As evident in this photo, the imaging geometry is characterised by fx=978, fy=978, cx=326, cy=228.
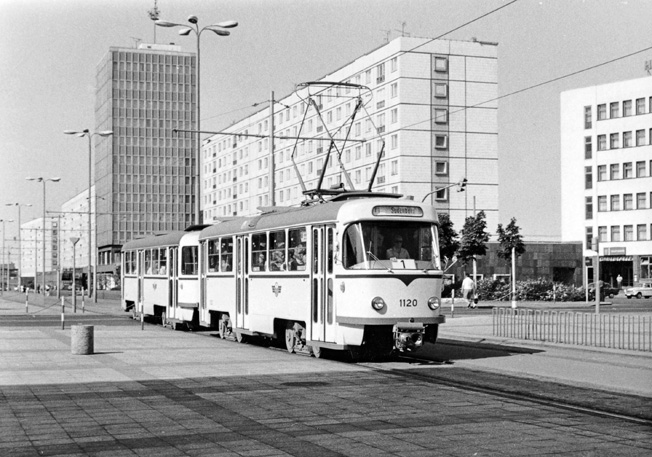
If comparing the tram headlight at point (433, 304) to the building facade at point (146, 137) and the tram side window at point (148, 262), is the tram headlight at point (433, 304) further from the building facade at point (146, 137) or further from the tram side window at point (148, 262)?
the building facade at point (146, 137)

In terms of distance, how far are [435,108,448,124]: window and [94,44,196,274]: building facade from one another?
68.3 metres

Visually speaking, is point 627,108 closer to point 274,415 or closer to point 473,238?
point 473,238

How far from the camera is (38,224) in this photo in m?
194

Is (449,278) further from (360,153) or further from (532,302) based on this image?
(360,153)

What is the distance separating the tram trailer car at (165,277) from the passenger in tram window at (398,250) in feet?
34.0

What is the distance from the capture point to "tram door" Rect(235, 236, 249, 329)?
72.9ft

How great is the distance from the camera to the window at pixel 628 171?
260 ft

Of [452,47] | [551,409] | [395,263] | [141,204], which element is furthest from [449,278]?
[141,204]

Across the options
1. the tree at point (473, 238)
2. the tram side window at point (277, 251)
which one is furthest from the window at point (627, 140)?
the tram side window at point (277, 251)

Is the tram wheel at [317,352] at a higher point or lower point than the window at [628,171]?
lower

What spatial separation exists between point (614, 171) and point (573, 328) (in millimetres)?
61743

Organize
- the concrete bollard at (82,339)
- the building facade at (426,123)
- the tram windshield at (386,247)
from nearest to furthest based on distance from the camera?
the tram windshield at (386,247) < the concrete bollard at (82,339) < the building facade at (426,123)

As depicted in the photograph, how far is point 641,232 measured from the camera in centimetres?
7944

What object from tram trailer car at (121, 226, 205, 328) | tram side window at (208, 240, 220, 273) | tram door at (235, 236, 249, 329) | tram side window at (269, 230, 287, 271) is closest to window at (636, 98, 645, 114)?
tram trailer car at (121, 226, 205, 328)
